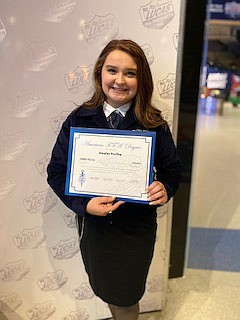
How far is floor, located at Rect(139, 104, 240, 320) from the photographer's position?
2.08 meters

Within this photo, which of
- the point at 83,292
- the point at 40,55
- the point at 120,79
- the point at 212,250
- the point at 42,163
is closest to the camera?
the point at 120,79

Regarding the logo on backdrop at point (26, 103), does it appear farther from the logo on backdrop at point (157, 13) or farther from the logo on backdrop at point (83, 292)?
the logo on backdrop at point (83, 292)

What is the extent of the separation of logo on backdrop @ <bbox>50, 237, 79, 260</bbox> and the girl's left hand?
633 mm

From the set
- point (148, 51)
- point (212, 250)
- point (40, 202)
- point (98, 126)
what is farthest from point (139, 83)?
point (212, 250)

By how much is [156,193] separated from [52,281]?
2.82ft

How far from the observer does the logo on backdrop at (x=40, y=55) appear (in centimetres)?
151

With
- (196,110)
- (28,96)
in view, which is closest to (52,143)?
(28,96)

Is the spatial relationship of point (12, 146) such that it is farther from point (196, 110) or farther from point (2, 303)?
point (196, 110)

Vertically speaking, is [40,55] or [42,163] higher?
[40,55]

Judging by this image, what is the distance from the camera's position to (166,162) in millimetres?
1424

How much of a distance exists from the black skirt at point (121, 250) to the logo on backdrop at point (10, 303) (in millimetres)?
575

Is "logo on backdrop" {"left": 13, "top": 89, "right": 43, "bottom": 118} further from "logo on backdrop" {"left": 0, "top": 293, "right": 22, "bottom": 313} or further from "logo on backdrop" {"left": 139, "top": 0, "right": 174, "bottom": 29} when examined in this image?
"logo on backdrop" {"left": 0, "top": 293, "right": 22, "bottom": 313}

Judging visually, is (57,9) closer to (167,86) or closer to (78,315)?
(167,86)

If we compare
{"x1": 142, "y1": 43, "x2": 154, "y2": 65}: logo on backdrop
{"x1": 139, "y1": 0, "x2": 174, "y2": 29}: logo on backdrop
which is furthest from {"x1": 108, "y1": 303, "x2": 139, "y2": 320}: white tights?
{"x1": 139, "y1": 0, "x2": 174, "y2": 29}: logo on backdrop
